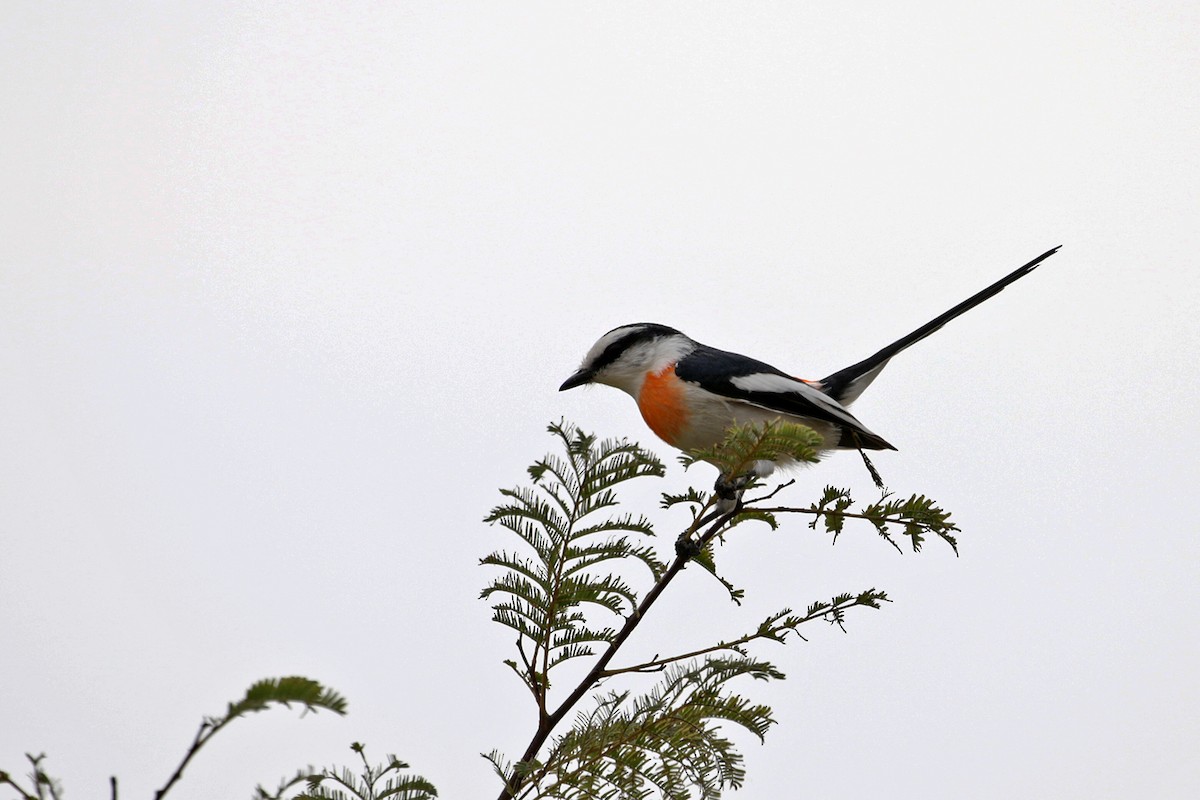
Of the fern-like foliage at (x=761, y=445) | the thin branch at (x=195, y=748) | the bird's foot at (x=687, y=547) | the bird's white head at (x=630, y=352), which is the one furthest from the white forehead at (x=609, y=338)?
the thin branch at (x=195, y=748)

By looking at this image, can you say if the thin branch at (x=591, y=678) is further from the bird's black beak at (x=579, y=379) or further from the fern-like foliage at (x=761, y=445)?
the bird's black beak at (x=579, y=379)

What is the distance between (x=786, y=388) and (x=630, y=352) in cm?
92

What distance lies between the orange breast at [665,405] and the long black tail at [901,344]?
3.73ft

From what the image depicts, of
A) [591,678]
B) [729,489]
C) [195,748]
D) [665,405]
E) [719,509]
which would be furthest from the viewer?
[665,405]

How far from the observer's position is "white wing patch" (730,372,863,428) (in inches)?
186

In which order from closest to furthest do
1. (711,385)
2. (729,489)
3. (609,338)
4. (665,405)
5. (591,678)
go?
(591,678) < (729,489) < (711,385) < (665,405) < (609,338)

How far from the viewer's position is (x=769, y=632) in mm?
3057

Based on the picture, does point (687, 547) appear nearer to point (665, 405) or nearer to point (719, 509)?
point (719, 509)

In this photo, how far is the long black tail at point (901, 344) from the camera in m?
5.55

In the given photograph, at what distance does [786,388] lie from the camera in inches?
191

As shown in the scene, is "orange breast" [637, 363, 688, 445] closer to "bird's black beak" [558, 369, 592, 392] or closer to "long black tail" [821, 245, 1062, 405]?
"bird's black beak" [558, 369, 592, 392]

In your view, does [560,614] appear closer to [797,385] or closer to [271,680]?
[271,680]

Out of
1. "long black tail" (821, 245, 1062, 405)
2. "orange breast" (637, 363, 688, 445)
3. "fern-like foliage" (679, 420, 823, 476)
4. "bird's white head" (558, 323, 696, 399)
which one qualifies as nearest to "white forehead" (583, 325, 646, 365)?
"bird's white head" (558, 323, 696, 399)

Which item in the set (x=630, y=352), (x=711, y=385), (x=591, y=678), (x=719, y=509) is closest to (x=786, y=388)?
(x=711, y=385)
